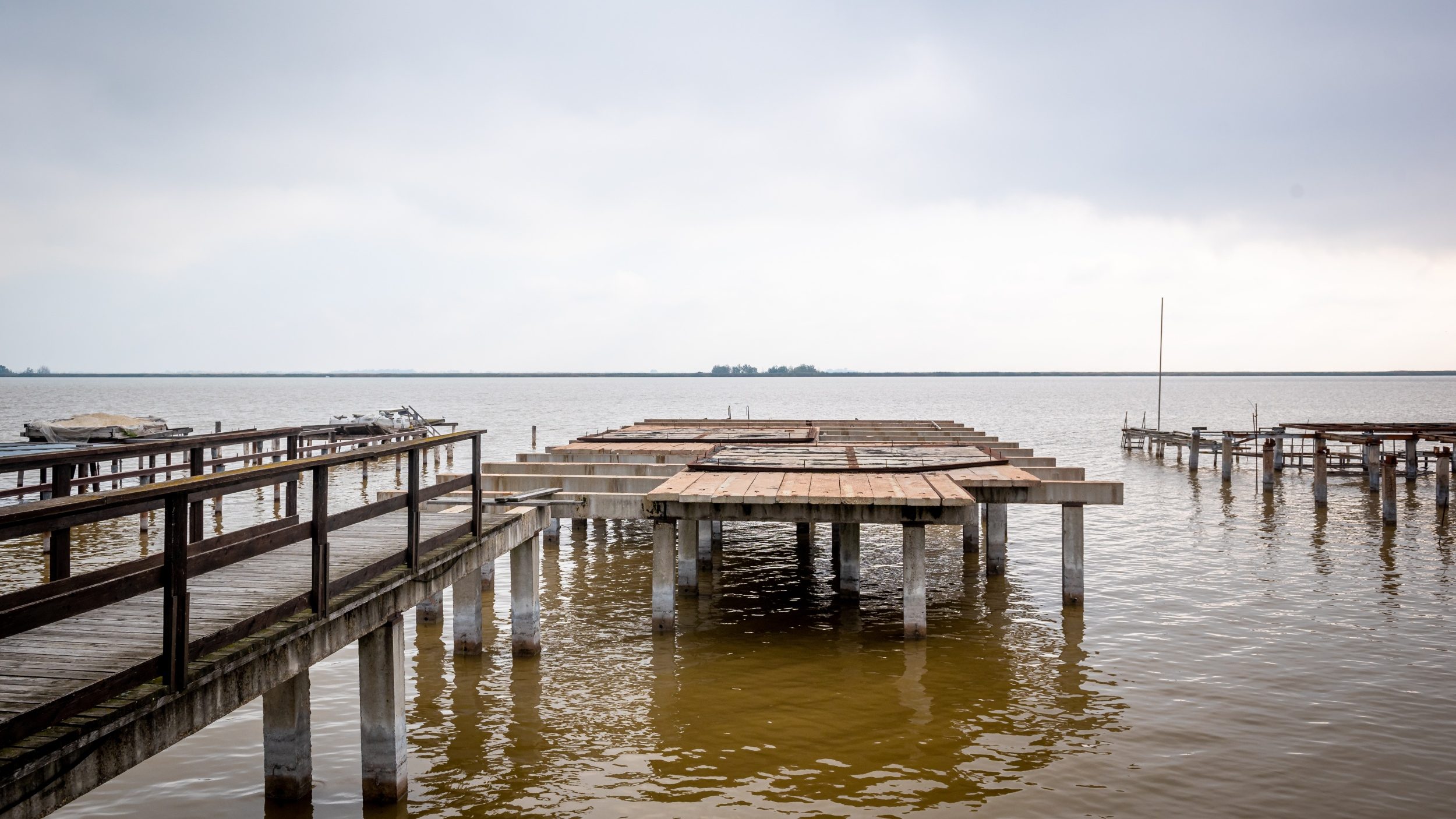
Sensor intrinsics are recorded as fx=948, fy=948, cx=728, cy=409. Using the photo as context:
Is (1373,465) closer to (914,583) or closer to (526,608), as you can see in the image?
(914,583)

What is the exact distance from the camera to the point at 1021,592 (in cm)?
1628

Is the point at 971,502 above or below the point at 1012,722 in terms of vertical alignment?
above

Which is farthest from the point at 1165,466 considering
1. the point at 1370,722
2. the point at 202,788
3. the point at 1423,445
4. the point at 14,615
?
the point at 14,615

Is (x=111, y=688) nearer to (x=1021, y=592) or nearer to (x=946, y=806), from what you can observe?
(x=946, y=806)

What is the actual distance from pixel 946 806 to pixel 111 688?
6452 millimetres

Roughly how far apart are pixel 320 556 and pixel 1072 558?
39.3ft

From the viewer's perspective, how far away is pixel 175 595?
197 inches

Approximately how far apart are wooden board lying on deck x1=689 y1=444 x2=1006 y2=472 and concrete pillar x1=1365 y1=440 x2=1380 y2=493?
695 inches

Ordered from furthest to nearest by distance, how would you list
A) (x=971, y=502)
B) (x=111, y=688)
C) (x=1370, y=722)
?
(x=971, y=502) < (x=1370, y=722) < (x=111, y=688)

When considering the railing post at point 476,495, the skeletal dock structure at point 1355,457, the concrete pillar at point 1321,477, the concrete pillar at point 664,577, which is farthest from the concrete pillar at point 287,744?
the concrete pillar at point 1321,477

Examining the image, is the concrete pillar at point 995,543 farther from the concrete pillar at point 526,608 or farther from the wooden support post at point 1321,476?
the wooden support post at point 1321,476

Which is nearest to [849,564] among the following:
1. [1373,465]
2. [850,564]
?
[850,564]

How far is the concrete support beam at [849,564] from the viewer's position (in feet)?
50.9

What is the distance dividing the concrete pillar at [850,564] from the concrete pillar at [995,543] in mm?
3348
